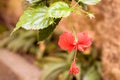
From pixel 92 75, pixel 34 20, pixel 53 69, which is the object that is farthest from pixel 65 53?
pixel 34 20

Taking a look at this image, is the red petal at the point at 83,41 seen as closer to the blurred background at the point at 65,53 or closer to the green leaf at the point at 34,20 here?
the green leaf at the point at 34,20

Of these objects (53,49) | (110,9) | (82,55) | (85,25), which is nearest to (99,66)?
(82,55)

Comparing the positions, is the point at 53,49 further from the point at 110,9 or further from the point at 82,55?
the point at 110,9

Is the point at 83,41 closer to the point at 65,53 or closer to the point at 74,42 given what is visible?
the point at 74,42

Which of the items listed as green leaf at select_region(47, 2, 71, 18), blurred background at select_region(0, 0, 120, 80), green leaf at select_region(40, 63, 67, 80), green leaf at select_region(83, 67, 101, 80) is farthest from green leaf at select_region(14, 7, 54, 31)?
green leaf at select_region(40, 63, 67, 80)

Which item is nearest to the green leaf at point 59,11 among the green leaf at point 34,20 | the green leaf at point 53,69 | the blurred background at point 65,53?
the green leaf at point 34,20

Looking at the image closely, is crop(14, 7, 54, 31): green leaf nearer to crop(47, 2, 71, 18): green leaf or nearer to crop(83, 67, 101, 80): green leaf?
crop(47, 2, 71, 18): green leaf
